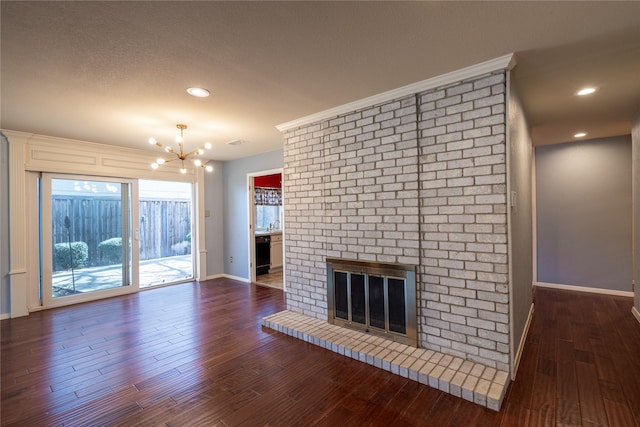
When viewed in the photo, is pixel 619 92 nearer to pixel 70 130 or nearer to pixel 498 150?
pixel 498 150

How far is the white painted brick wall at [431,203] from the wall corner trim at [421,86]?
0.19 ft

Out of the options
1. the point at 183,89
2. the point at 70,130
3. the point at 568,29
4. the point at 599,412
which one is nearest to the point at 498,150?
the point at 568,29

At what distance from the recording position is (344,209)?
10.6ft

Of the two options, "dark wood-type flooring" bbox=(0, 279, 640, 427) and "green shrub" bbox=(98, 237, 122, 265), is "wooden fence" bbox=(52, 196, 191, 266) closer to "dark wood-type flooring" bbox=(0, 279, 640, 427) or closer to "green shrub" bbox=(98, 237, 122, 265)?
"green shrub" bbox=(98, 237, 122, 265)

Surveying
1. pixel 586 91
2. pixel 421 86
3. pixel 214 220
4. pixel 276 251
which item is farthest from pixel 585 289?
pixel 214 220

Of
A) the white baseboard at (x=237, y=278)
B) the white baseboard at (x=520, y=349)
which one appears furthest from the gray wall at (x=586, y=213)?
the white baseboard at (x=237, y=278)

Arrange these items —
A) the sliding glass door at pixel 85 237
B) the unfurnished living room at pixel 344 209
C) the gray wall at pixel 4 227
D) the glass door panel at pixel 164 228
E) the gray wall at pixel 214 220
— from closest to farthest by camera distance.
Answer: the unfurnished living room at pixel 344 209 → the gray wall at pixel 4 227 → the sliding glass door at pixel 85 237 → the glass door panel at pixel 164 228 → the gray wall at pixel 214 220

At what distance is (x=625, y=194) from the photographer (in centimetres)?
444

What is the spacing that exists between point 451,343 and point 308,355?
1297mm

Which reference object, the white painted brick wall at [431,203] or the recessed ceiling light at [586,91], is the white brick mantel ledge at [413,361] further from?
the recessed ceiling light at [586,91]

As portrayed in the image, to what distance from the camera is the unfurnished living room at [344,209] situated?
6.22 feet

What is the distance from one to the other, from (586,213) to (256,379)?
217 inches

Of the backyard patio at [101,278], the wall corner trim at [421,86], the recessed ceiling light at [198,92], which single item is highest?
the recessed ceiling light at [198,92]

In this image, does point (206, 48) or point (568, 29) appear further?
point (206, 48)
